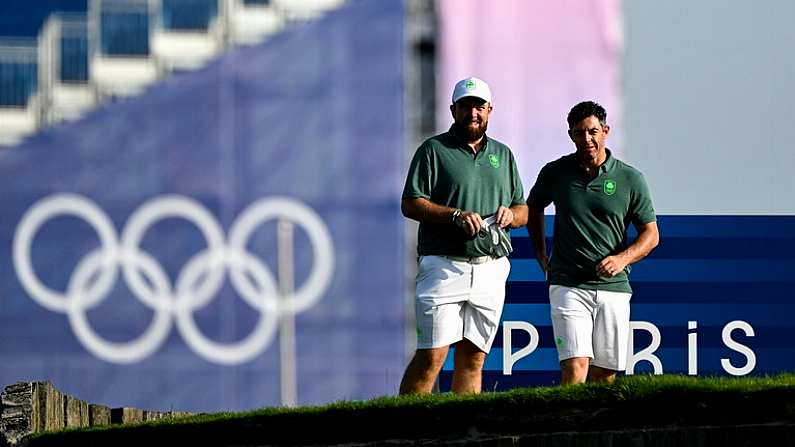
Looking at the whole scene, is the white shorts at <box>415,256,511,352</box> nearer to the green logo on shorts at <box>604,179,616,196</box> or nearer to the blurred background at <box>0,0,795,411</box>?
the green logo on shorts at <box>604,179,616,196</box>

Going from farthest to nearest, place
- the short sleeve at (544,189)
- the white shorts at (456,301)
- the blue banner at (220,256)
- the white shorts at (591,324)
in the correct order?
the blue banner at (220,256)
the short sleeve at (544,189)
the white shorts at (591,324)
the white shorts at (456,301)

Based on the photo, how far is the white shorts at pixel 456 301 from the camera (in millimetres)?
6305

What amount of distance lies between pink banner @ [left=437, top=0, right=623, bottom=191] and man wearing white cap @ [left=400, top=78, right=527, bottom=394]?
111 inches

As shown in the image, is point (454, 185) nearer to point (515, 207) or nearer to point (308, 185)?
point (515, 207)

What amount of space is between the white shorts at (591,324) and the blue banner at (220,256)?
2.77 m

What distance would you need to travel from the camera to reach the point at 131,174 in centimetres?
934

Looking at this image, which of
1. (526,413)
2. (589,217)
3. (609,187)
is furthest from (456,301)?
(526,413)

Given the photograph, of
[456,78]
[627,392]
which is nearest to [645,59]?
[456,78]

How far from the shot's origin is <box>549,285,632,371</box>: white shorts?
21.4 ft

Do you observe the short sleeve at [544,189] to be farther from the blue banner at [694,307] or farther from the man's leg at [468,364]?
the blue banner at [694,307]

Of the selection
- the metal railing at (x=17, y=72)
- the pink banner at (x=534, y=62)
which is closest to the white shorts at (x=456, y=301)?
the pink banner at (x=534, y=62)

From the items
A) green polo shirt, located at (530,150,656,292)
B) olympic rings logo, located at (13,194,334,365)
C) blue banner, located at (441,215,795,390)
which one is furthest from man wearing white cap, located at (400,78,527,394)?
olympic rings logo, located at (13,194,334,365)

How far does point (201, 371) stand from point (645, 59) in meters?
3.13

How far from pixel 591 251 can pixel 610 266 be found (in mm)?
113
